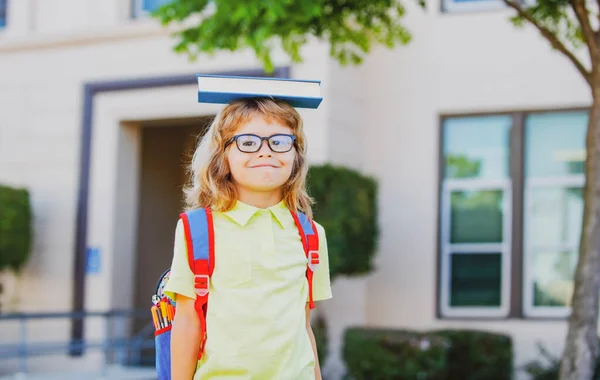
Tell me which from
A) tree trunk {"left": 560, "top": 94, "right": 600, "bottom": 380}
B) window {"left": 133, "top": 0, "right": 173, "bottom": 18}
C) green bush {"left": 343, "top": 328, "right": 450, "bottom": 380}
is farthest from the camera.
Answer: window {"left": 133, "top": 0, "right": 173, "bottom": 18}

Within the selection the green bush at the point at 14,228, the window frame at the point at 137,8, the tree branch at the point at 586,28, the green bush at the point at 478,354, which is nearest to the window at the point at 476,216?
the green bush at the point at 478,354

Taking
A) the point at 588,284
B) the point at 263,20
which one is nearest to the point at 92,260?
the point at 263,20

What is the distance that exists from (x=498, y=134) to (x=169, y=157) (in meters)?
4.48

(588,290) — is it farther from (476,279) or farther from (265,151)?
(476,279)

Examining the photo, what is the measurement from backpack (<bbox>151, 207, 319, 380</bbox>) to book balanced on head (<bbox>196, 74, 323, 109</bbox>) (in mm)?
348

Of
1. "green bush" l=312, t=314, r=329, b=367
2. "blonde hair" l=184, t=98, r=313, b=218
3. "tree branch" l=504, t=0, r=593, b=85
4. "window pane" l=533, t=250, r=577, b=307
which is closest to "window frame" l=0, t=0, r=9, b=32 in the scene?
"green bush" l=312, t=314, r=329, b=367

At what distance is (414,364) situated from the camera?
8883 millimetres

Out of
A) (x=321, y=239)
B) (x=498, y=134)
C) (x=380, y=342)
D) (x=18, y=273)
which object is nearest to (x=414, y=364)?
(x=380, y=342)

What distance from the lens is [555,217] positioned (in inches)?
388

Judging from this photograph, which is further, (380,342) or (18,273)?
(18,273)

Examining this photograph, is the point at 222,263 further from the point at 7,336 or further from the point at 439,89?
the point at 7,336

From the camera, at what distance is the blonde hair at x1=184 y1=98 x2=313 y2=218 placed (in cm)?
303

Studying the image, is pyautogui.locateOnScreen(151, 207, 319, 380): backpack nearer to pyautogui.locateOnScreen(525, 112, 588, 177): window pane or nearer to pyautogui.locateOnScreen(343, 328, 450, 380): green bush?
pyautogui.locateOnScreen(343, 328, 450, 380): green bush

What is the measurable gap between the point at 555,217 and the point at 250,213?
7.36 meters
